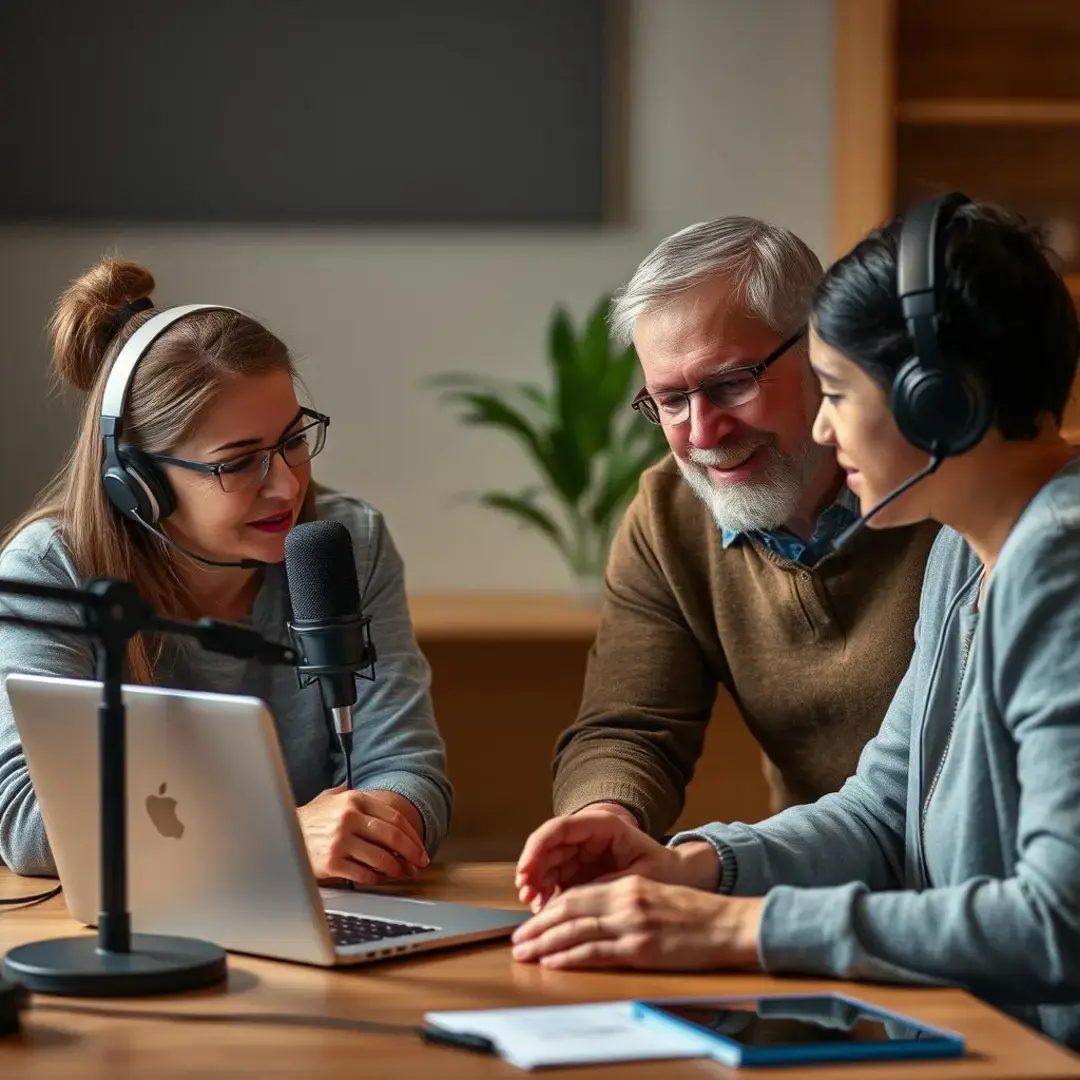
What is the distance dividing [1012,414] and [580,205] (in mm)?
2371

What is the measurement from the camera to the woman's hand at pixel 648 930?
4.21 ft

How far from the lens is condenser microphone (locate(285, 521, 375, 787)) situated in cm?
159

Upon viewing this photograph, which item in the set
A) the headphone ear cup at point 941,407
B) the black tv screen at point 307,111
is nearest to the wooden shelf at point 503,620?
the black tv screen at point 307,111

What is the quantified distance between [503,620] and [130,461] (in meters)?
1.40

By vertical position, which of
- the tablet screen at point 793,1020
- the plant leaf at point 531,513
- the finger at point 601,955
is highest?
the tablet screen at point 793,1020

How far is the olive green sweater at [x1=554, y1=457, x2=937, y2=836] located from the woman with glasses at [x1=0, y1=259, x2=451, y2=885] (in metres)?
0.23

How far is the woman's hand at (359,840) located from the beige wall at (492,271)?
6.60ft

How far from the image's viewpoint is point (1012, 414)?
4.40 ft

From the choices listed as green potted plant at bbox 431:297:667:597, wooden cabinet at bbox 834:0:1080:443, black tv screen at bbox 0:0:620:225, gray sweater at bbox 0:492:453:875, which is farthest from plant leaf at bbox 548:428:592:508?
gray sweater at bbox 0:492:453:875

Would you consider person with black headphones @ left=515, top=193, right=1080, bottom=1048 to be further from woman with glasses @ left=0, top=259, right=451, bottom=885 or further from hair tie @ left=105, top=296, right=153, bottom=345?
hair tie @ left=105, top=296, right=153, bottom=345

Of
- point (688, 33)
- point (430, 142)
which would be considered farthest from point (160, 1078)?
point (688, 33)

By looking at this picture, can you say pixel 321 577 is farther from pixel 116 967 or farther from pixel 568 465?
pixel 568 465

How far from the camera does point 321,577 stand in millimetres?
1594

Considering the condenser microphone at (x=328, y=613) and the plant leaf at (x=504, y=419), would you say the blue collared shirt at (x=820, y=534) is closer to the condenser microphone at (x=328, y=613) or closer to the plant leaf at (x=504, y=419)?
the condenser microphone at (x=328, y=613)
